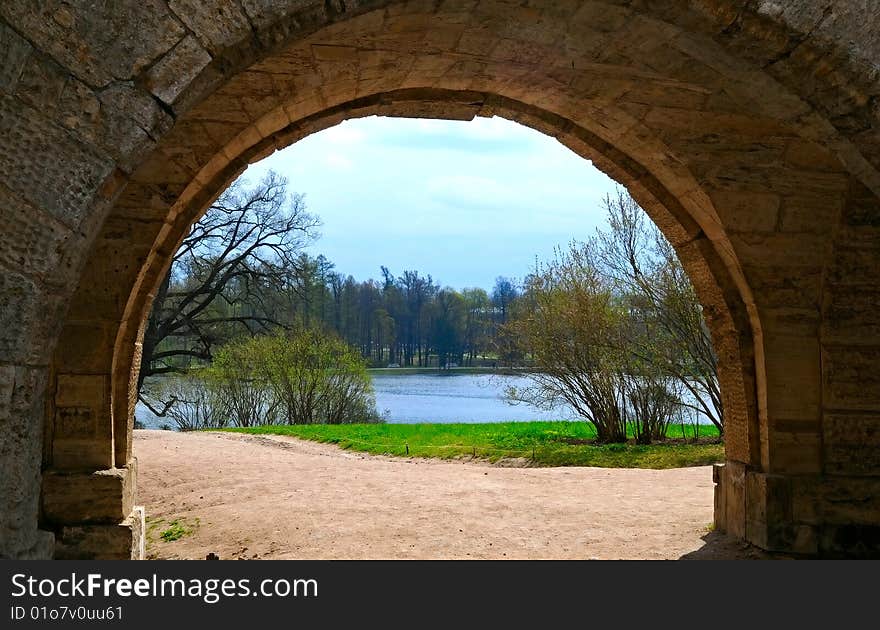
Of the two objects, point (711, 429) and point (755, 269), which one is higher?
point (755, 269)

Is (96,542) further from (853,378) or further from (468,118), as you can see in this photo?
(853,378)

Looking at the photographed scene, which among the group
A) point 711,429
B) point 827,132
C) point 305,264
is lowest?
point 711,429

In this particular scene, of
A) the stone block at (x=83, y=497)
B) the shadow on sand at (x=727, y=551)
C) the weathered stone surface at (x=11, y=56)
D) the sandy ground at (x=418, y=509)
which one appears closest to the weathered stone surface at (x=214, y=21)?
the weathered stone surface at (x=11, y=56)

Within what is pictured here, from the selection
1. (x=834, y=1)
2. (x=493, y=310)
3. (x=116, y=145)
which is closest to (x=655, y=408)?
(x=834, y=1)

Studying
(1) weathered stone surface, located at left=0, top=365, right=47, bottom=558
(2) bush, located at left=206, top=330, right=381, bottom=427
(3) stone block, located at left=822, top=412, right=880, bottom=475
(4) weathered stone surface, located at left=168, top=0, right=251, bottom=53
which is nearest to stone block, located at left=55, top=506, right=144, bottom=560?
(1) weathered stone surface, located at left=0, top=365, right=47, bottom=558

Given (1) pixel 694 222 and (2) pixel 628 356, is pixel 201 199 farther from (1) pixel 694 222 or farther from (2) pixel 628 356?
(2) pixel 628 356

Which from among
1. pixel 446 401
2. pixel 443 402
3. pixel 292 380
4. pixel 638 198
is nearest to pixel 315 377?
pixel 292 380

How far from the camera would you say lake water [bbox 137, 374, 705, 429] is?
18344mm

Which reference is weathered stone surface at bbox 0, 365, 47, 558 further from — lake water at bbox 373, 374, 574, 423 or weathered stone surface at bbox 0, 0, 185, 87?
lake water at bbox 373, 374, 574, 423

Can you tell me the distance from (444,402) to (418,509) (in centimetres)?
1664

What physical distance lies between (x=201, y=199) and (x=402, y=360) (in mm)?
28484

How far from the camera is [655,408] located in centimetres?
1256

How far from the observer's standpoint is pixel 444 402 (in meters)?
23.2

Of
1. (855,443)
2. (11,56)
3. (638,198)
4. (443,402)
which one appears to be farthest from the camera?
(443,402)
